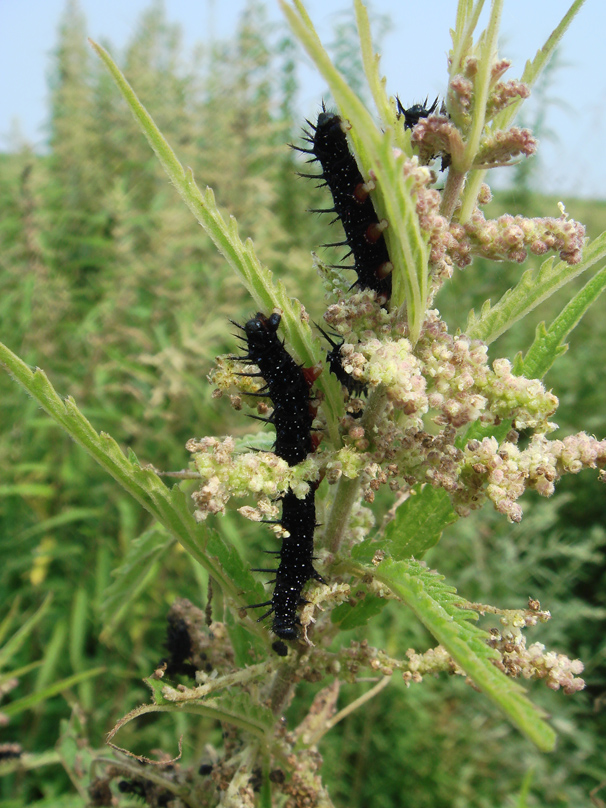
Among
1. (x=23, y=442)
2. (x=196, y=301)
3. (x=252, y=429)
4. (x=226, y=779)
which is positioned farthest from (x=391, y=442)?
(x=196, y=301)

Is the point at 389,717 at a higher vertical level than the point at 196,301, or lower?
lower

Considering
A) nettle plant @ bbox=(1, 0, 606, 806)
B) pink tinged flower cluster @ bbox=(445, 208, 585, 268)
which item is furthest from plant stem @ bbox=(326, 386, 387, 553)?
pink tinged flower cluster @ bbox=(445, 208, 585, 268)

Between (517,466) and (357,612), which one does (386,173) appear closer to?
(517,466)

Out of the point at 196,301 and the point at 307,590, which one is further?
the point at 196,301

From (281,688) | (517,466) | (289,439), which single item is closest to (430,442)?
(517,466)

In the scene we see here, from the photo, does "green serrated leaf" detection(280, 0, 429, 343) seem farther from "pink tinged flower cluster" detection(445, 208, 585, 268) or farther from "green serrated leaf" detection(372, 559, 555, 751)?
"green serrated leaf" detection(372, 559, 555, 751)

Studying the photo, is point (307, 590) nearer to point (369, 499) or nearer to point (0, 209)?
point (369, 499)

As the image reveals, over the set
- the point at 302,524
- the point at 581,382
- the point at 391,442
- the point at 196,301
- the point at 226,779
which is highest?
the point at 581,382
